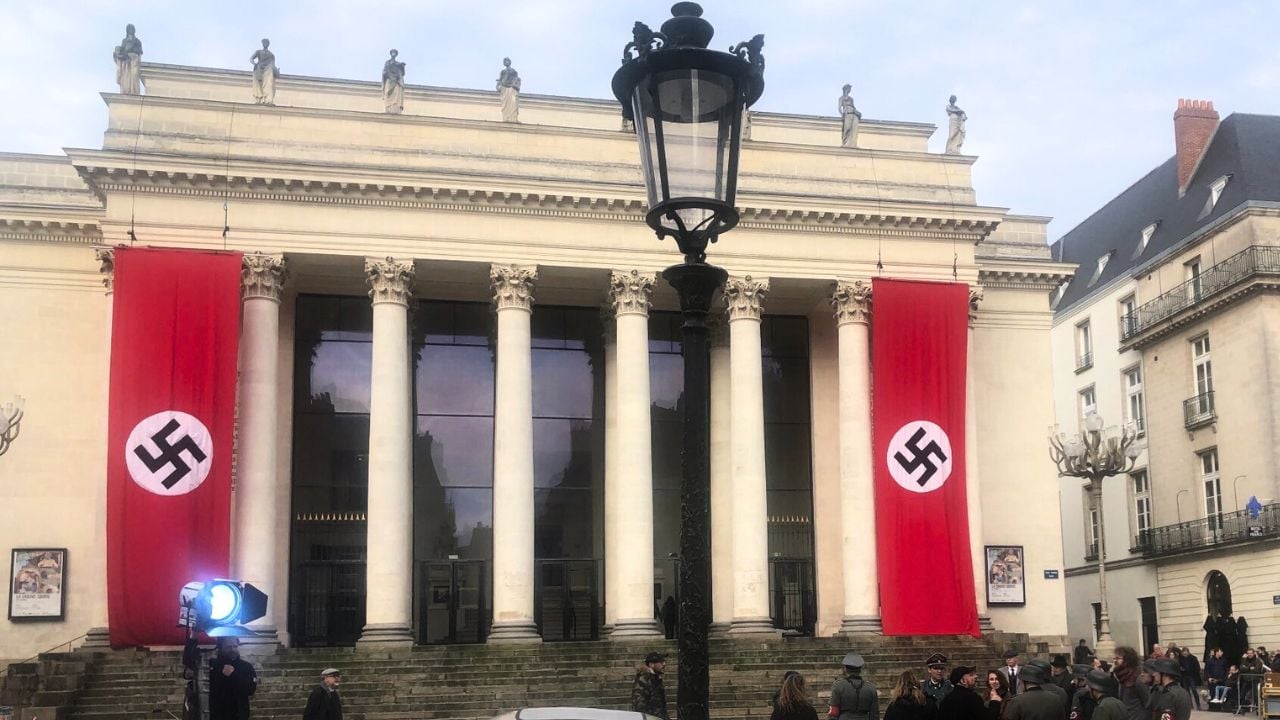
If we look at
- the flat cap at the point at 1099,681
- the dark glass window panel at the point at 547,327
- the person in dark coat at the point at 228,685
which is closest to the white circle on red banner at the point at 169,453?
the dark glass window panel at the point at 547,327

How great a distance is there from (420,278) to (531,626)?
8.30 metres

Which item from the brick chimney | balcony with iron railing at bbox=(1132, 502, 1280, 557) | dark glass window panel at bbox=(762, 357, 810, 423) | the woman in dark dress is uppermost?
the brick chimney

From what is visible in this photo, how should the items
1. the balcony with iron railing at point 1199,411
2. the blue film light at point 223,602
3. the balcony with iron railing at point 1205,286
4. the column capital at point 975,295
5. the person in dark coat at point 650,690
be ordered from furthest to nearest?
the balcony with iron railing at point 1199,411
the balcony with iron railing at point 1205,286
the column capital at point 975,295
the person in dark coat at point 650,690
the blue film light at point 223,602

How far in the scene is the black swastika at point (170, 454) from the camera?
26.2 meters

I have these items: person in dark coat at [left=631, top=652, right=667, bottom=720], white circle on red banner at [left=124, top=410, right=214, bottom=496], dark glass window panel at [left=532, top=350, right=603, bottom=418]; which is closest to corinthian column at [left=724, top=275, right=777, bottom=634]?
dark glass window panel at [left=532, top=350, right=603, bottom=418]

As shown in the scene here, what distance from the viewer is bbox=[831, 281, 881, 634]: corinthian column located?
1176 inches

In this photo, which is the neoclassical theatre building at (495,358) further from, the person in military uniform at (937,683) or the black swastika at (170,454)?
the person in military uniform at (937,683)

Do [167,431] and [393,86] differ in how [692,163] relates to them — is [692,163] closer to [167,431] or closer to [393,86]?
[167,431]

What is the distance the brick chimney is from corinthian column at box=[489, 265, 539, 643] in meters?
26.9

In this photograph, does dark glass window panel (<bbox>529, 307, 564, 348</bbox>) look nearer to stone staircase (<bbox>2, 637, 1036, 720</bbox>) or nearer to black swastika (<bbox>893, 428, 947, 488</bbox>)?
stone staircase (<bbox>2, 637, 1036, 720</bbox>)

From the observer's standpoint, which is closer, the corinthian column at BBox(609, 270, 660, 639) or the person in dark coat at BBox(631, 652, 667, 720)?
the person in dark coat at BBox(631, 652, 667, 720)

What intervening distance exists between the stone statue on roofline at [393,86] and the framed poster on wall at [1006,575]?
17582 millimetres

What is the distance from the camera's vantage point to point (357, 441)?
31453 mm

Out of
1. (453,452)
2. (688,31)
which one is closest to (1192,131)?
(453,452)
